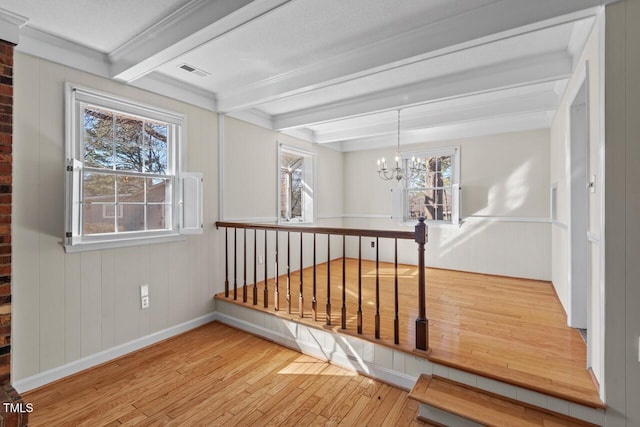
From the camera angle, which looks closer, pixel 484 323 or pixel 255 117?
pixel 484 323

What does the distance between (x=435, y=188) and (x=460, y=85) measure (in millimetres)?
2390

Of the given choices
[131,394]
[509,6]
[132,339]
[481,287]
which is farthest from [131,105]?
[481,287]

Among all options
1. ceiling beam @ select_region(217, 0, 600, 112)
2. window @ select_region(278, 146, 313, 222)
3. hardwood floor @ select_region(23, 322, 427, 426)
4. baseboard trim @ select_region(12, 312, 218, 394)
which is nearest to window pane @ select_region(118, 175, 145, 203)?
baseboard trim @ select_region(12, 312, 218, 394)

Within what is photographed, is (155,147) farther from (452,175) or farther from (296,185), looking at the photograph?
(452,175)

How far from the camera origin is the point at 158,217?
3061 millimetres

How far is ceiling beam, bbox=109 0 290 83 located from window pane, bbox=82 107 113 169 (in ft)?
1.21

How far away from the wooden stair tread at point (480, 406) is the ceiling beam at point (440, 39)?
7.52ft

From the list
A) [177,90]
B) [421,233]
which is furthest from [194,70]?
[421,233]

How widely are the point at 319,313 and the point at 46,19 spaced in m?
3.14

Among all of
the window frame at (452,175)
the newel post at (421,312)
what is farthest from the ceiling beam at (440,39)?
the window frame at (452,175)

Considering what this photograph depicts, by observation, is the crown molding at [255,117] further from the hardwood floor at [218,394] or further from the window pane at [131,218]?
the hardwood floor at [218,394]
